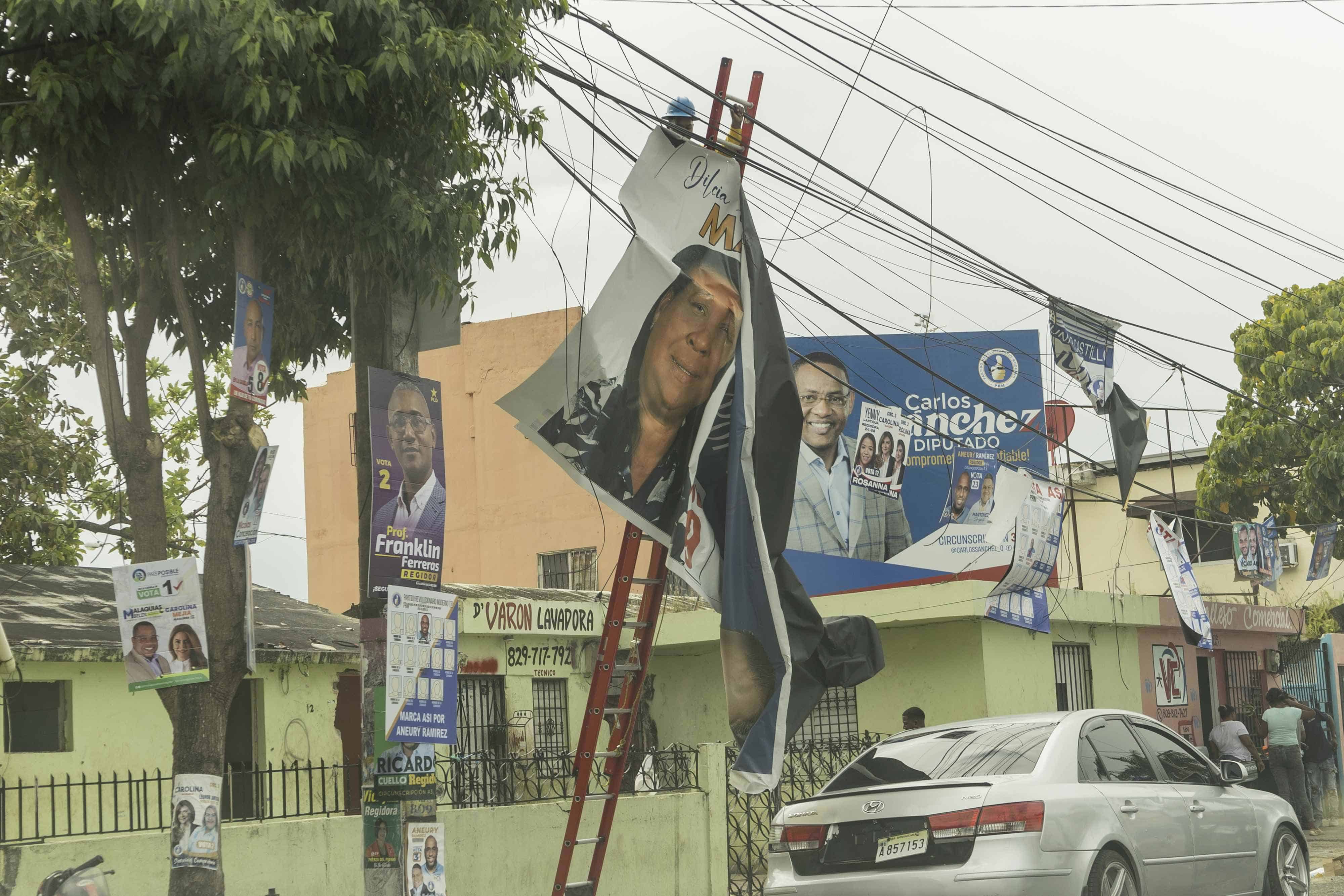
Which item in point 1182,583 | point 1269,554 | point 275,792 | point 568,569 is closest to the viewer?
point 275,792

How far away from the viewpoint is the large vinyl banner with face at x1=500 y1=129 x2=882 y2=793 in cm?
867

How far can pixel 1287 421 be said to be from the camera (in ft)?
86.1

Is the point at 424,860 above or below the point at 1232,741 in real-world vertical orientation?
above

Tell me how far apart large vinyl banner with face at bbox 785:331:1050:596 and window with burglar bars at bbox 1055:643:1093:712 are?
5.42 ft

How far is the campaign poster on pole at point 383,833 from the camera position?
27.2ft

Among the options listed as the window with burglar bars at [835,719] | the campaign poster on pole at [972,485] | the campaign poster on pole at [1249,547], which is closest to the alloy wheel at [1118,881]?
the window with burglar bars at [835,719]

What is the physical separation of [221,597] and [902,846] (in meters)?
4.20

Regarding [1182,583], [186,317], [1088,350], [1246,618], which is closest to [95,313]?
[186,317]

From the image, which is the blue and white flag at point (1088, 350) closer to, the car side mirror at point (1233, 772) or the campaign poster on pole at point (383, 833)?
the car side mirror at point (1233, 772)

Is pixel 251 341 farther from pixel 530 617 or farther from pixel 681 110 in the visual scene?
pixel 530 617

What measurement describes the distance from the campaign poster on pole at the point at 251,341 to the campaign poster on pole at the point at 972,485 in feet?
46.4

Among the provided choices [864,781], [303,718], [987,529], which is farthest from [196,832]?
[987,529]

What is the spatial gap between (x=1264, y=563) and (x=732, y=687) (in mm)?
16634

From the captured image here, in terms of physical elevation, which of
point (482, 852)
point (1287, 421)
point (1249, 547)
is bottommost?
point (482, 852)
